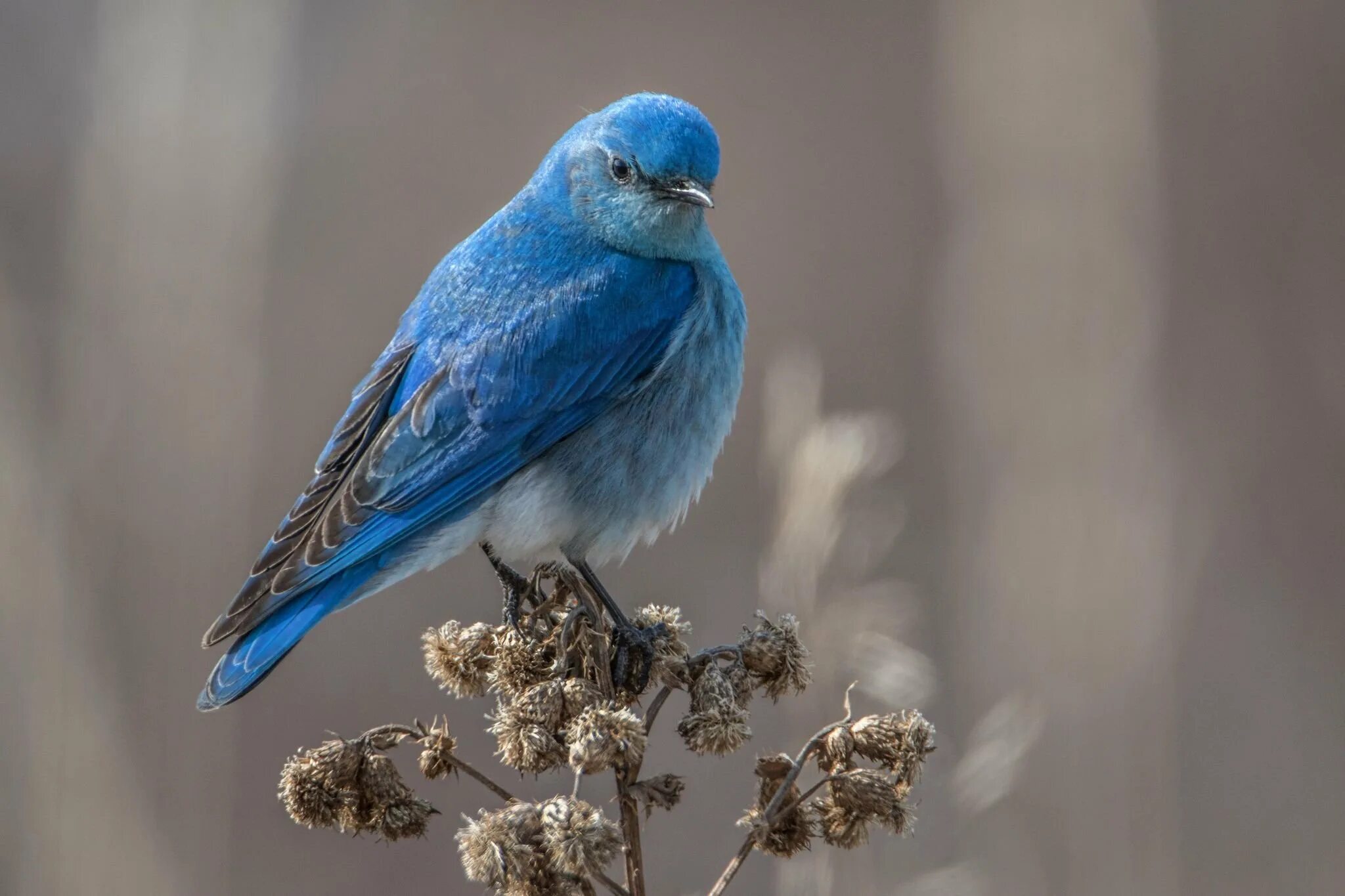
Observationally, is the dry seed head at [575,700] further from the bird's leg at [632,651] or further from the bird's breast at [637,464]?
the bird's breast at [637,464]

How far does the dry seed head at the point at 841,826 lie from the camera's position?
224cm

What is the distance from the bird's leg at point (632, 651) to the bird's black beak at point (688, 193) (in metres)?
1.02

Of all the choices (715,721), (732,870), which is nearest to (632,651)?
(715,721)

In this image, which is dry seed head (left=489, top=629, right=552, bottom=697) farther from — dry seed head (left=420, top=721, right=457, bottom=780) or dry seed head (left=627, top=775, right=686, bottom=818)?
dry seed head (left=627, top=775, right=686, bottom=818)

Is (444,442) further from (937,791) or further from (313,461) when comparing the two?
(313,461)

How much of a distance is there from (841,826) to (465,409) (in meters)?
1.38

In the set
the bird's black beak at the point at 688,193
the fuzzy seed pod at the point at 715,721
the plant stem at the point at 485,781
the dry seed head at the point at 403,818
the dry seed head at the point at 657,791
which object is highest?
the bird's black beak at the point at 688,193

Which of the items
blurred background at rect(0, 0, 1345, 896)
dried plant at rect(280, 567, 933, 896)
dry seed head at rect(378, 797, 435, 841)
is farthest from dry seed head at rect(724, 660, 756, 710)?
dry seed head at rect(378, 797, 435, 841)

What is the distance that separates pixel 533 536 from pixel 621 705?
932 millimetres

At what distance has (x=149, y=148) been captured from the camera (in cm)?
381

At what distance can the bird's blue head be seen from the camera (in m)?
3.48

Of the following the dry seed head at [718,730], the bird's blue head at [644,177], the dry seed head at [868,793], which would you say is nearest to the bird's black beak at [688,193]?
the bird's blue head at [644,177]

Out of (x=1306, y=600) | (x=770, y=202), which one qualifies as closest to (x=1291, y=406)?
(x=1306, y=600)

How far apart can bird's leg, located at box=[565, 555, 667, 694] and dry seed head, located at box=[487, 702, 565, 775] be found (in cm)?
36
